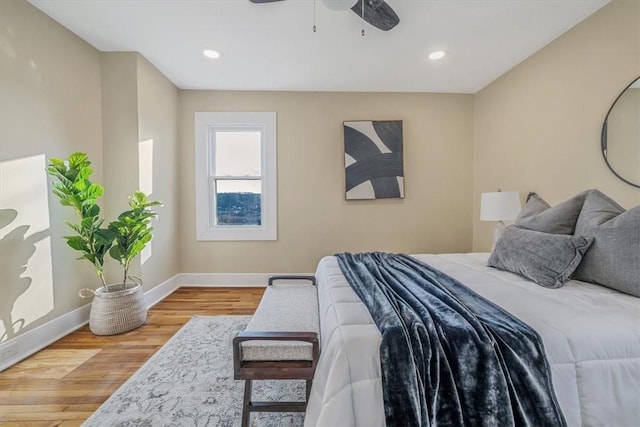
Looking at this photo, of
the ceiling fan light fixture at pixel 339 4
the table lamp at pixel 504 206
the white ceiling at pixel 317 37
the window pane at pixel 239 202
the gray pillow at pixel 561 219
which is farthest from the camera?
the window pane at pixel 239 202

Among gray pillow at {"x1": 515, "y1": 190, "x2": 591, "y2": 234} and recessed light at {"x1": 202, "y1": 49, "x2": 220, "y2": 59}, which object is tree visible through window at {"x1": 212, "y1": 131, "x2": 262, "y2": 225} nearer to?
recessed light at {"x1": 202, "y1": 49, "x2": 220, "y2": 59}

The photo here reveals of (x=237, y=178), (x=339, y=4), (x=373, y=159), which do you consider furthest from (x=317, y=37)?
(x=237, y=178)

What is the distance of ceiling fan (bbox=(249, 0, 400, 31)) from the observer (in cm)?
168

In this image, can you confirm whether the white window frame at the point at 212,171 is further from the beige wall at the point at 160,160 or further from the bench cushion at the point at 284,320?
the bench cushion at the point at 284,320

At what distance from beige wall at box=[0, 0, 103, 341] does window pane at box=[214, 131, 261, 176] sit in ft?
4.64

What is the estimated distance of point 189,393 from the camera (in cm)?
166

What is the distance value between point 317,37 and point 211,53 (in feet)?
3.55

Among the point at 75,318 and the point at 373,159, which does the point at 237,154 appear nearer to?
the point at 373,159

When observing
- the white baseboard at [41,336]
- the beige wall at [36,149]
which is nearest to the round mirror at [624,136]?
the beige wall at [36,149]

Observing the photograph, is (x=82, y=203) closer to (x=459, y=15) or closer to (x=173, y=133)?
(x=173, y=133)

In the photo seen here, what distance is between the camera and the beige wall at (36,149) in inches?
76.6

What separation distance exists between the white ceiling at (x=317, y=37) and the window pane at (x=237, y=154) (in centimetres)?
66

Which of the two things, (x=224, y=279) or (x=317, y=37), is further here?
(x=224, y=279)

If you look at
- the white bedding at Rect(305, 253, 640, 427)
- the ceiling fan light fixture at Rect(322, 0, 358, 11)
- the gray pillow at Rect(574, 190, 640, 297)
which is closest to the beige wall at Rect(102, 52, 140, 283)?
the ceiling fan light fixture at Rect(322, 0, 358, 11)
